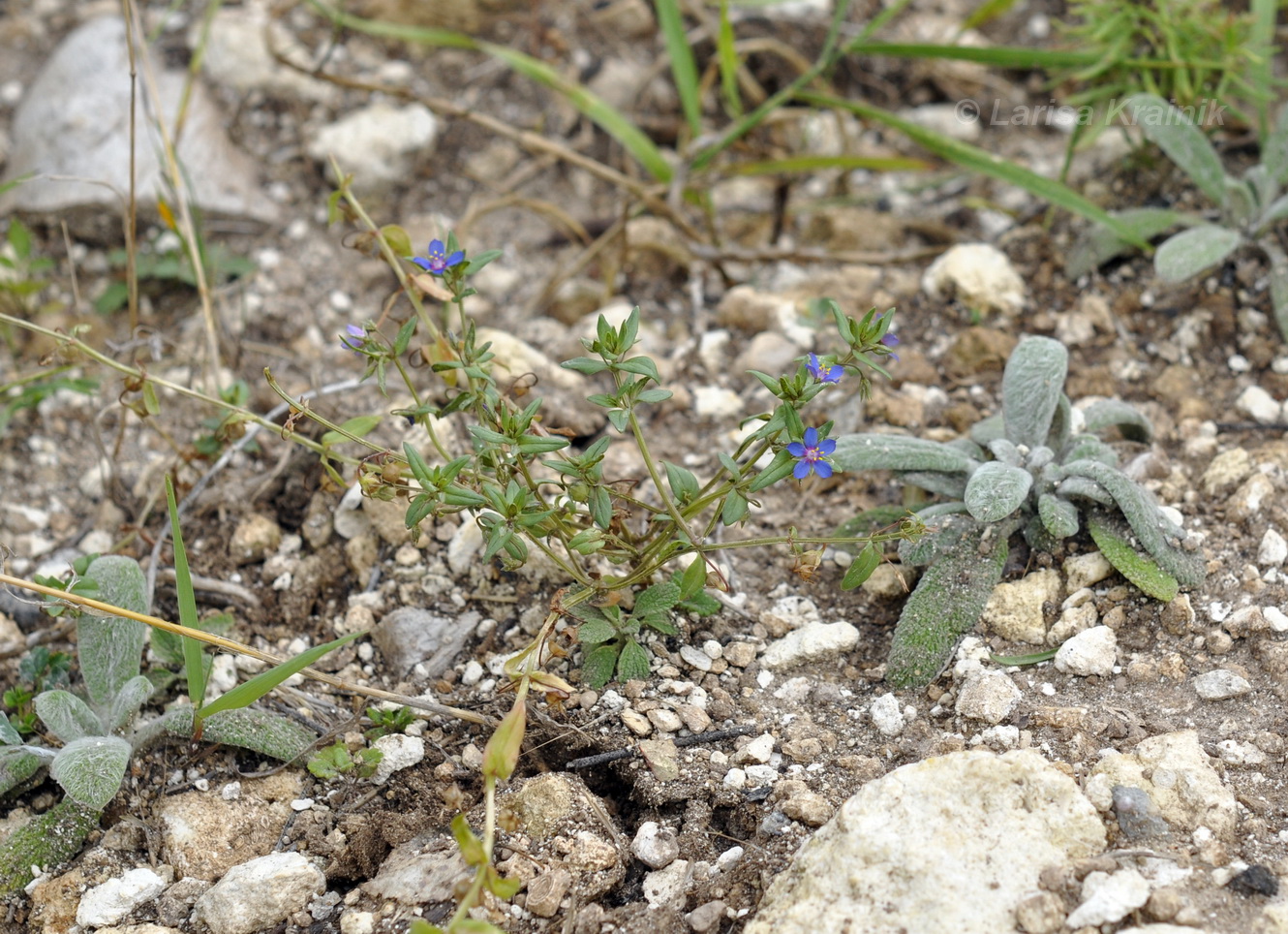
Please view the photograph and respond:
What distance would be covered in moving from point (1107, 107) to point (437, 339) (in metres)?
2.02

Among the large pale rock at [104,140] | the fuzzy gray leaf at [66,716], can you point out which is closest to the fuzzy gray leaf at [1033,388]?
the fuzzy gray leaf at [66,716]

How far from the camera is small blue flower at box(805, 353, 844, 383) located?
68.1 inches

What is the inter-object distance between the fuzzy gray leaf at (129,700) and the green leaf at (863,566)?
1.26m

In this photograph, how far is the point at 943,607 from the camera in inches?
78.9

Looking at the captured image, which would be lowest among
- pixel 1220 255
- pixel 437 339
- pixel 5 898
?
pixel 5 898

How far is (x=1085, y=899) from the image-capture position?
57.0 inches

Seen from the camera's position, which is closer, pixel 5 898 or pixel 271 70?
pixel 5 898

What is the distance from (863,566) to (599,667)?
0.50 m

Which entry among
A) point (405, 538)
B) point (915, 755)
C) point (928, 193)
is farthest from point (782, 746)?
point (928, 193)

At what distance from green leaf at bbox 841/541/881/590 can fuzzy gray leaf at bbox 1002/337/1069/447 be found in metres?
0.53

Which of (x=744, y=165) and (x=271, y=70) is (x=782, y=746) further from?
(x=271, y=70)

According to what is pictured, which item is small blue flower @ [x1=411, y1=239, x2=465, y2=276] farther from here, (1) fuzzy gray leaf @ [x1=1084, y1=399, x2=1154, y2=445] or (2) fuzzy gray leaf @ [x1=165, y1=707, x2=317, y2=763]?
(1) fuzzy gray leaf @ [x1=1084, y1=399, x2=1154, y2=445]

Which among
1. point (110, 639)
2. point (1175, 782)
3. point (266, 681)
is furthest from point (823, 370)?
point (110, 639)

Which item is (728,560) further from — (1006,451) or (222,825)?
(222,825)
